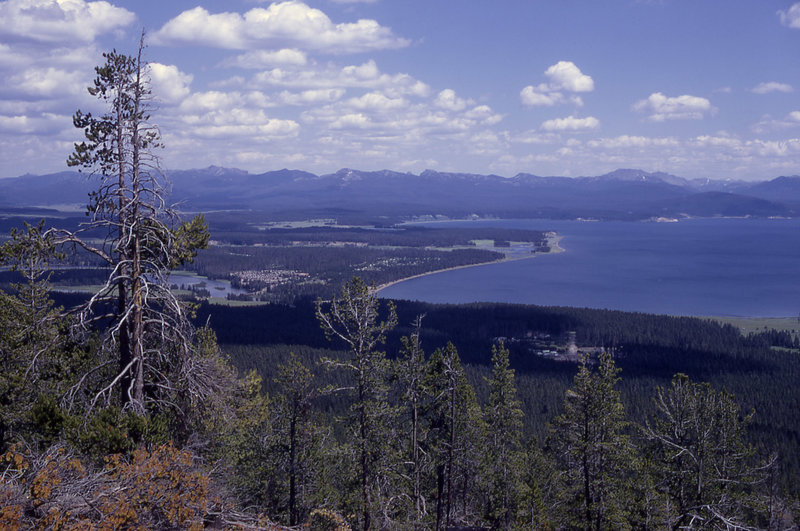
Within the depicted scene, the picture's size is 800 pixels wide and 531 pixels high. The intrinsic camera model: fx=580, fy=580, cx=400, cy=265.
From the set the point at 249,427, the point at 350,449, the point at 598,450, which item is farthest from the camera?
the point at 249,427

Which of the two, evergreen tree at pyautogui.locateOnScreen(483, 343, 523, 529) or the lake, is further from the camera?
the lake

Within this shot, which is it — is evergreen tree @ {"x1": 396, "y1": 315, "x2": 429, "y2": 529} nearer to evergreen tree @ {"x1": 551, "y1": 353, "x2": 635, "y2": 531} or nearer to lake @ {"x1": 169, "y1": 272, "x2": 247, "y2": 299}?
evergreen tree @ {"x1": 551, "y1": 353, "x2": 635, "y2": 531}

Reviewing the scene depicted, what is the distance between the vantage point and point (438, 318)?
12794 cm

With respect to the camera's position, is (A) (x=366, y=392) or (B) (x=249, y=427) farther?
(B) (x=249, y=427)

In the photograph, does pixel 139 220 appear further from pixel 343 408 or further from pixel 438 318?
pixel 438 318

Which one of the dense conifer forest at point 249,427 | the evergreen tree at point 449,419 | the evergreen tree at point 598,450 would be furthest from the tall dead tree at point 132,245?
the evergreen tree at point 598,450

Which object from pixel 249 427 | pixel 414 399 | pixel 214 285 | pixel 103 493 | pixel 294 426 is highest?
pixel 103 493

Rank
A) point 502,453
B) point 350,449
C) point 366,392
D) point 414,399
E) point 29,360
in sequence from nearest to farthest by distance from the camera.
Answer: point 29,360
point 350,449
point 366,392
point 414,399
point 502,453

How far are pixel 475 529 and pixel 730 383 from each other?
71.8m

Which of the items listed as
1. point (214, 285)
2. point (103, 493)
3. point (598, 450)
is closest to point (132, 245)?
point (103, 493)

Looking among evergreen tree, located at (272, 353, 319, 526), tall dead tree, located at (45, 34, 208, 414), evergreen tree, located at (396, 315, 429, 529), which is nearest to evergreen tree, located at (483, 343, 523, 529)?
evergreen tree, located at (396, 315, 429, 529)

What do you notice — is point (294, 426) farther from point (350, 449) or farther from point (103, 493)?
point (103, 493)

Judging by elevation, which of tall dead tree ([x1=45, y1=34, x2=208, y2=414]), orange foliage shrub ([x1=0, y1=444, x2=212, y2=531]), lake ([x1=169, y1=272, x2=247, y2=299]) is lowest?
lake ([x1=169, y1=272, x2=247, y2=299])

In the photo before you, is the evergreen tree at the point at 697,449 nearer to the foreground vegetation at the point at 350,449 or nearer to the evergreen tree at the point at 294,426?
the foreground vegetation at the point at 350,449
